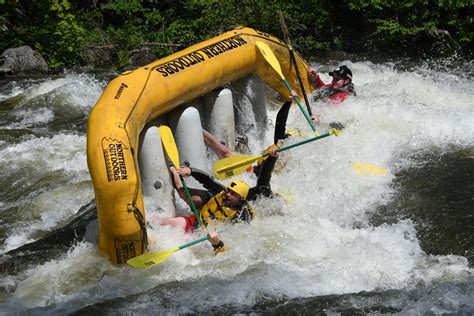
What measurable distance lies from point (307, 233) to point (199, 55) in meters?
2.05

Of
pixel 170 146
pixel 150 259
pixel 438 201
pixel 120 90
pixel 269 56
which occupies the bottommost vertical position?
pixel 438 201

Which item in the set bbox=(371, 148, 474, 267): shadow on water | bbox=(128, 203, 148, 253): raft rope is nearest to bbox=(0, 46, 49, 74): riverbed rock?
bbox=(371, 148, 474, 267): shadow on water

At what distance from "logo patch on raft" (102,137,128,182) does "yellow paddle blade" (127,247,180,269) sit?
581 mm

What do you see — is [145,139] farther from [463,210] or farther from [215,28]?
[215,28]

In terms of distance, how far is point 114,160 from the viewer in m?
4.58

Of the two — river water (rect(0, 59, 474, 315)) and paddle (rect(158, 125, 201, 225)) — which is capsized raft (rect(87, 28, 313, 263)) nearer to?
paddle (rect(158, 125, 201, 225))

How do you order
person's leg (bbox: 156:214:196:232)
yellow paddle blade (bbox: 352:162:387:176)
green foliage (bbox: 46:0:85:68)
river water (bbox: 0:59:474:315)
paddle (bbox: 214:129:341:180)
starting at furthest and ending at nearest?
green foliage (bbox: 46:0:85:68) → yellow paddle blade (bbox: 352:162:387:176) → paddle (bbox: 214:129:341:180) → person's leg (bbox: 156:214:196:232) → river water (bbox: 0:59:474:315)

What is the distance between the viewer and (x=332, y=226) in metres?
5.54

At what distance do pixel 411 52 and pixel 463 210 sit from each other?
640cm

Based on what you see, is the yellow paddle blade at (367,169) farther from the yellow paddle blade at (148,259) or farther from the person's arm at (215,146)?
the yellow paddle blade at (148,259)

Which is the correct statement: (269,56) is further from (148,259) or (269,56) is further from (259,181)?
(148,259)

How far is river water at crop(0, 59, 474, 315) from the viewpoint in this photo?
4.50m

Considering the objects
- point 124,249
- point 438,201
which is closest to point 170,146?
point 124,249

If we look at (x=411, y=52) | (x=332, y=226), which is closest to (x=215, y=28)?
(x=411, y=52)
